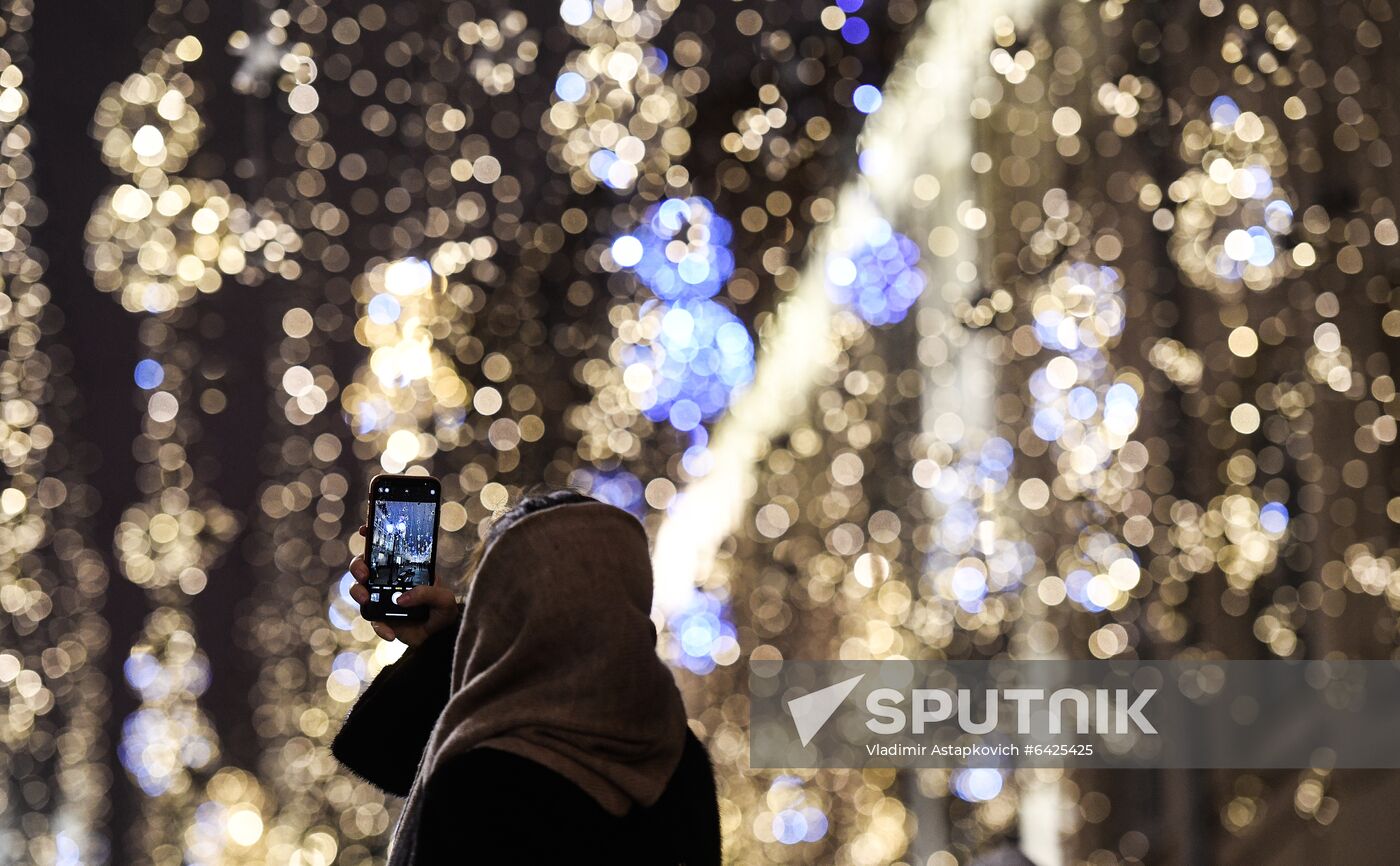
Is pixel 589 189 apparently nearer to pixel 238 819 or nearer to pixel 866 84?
pixel 866 84

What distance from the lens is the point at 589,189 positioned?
213cm

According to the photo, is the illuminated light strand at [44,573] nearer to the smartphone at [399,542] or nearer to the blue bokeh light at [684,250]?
the blue bokeh light at [684,250]

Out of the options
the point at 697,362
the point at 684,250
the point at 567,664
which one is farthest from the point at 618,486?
the point at 567,664

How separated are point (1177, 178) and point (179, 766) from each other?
86.3 inches

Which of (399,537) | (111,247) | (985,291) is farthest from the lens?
(111,247)

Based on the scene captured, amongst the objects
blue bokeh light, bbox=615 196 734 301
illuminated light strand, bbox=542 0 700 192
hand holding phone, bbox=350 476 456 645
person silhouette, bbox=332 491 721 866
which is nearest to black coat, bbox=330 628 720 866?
person silhouette, bbox=332 491 721 866

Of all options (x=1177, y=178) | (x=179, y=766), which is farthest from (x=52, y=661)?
(x=1177, y=178)

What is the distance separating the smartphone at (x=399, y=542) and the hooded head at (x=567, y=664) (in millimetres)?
179

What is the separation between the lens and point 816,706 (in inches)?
81.5

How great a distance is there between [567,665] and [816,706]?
1500 millimetres

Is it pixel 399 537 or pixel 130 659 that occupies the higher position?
pixel 399 537

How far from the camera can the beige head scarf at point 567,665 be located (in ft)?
2.06

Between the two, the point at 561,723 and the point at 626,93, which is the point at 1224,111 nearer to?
the point at 626,93

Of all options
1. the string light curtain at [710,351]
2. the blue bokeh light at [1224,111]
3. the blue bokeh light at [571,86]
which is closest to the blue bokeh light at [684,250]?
the string light curtain at [710,351]
